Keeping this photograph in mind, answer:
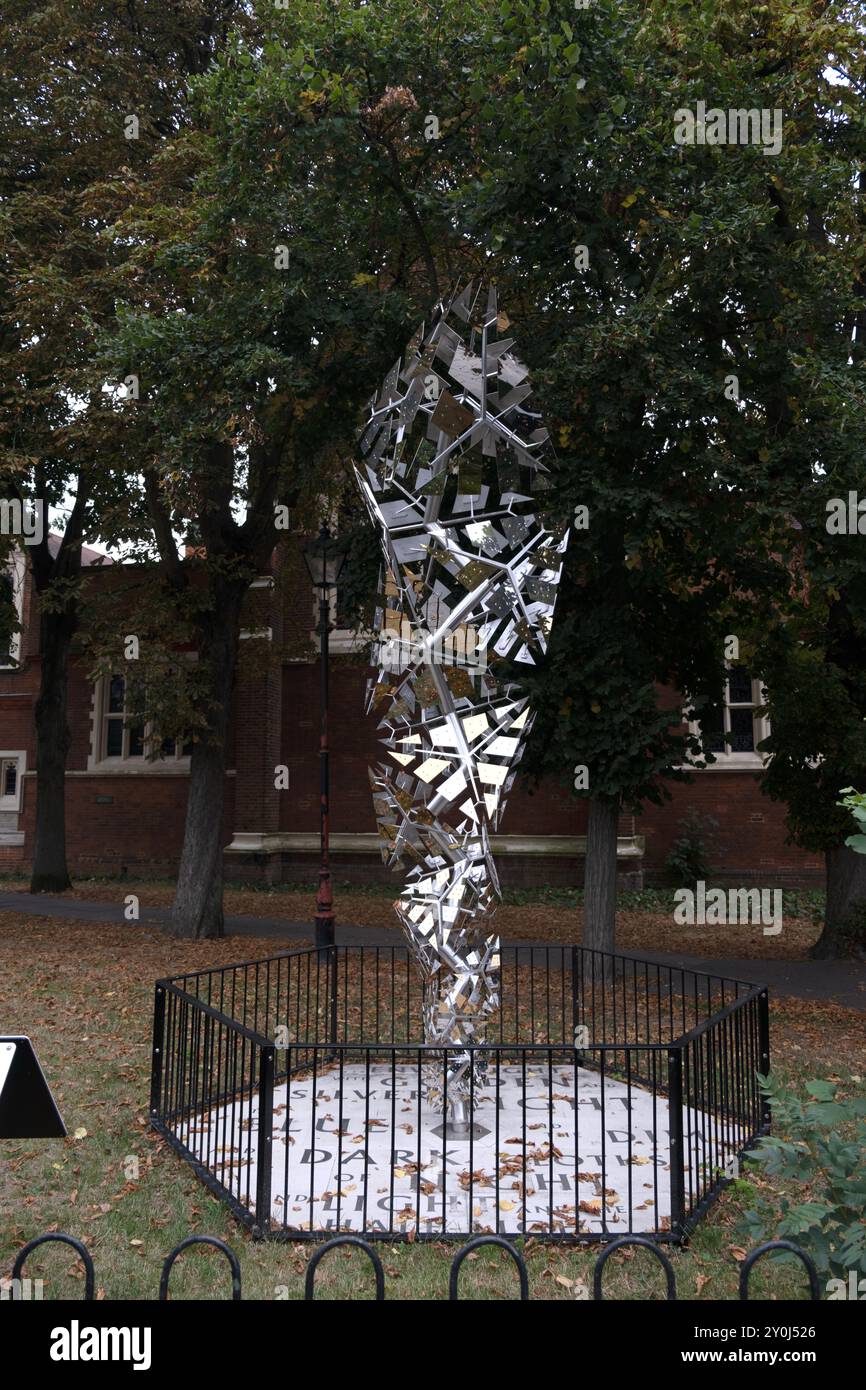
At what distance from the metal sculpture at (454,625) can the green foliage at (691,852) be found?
14.6 meters

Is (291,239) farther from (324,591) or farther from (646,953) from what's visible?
(646,953)

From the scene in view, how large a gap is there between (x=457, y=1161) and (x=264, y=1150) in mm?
1547

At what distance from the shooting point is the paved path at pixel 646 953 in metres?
12.2

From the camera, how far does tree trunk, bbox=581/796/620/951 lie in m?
11.9

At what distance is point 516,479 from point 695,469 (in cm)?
356

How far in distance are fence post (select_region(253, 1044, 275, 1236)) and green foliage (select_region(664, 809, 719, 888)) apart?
1686cm

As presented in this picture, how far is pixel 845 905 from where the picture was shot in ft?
45.0

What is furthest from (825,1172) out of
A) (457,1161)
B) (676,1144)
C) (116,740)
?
(116,740)

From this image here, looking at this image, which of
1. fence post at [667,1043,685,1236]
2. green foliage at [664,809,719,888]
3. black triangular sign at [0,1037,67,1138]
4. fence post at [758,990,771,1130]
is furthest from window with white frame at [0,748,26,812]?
black triangular sign at [0,1037,67,1138]

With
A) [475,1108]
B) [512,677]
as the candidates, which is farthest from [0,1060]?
[512,677]

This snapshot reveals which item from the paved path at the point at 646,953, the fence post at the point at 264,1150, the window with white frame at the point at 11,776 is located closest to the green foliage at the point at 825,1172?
the fence post at the point at 264,1150

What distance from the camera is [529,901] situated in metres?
20.9

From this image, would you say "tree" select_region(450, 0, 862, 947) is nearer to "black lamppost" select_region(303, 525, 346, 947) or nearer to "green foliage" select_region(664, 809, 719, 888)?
"black lamppost" select_region(303, 525, 346, 947)
